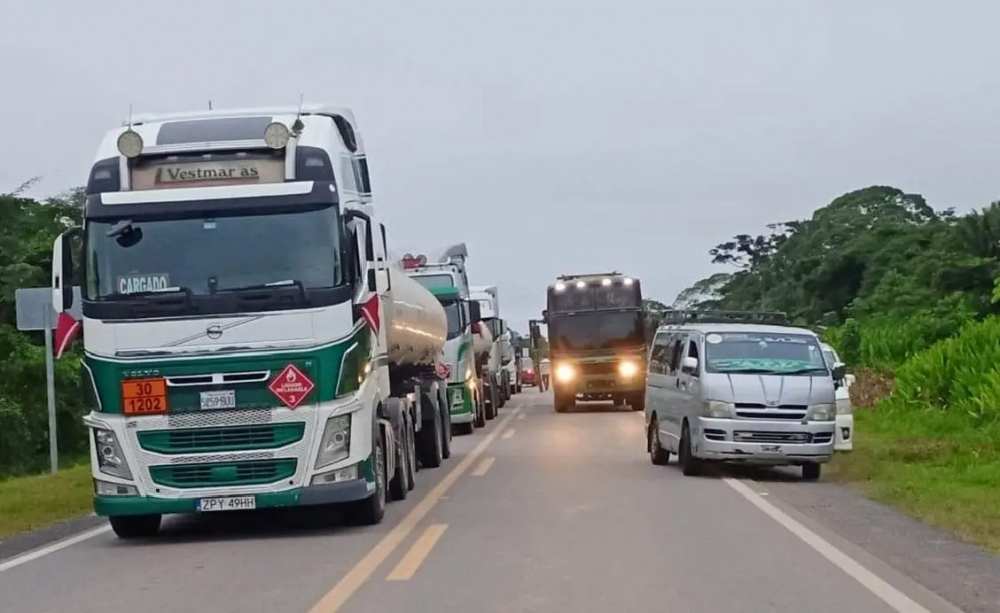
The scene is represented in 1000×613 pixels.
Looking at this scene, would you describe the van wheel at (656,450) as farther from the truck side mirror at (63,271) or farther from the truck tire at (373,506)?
the truck side mirror at (63,271)

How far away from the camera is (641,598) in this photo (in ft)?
33.5

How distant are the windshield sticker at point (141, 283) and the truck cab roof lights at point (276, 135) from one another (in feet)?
5.39

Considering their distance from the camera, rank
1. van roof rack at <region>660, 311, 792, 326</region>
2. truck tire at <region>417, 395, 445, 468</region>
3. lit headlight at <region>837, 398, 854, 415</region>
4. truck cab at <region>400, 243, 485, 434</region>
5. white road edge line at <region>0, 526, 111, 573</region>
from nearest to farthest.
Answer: white road edge line at <region>0, 526, 111, 573</region>, lit headlight at <region>837, 398, 854, 415</region>, truck tire at <region>417, 395, 445, 468</region>, van roof rack at <region>660, 311, 792, 326</region>, truck cab at <region>400, 243, 485, 434</region>

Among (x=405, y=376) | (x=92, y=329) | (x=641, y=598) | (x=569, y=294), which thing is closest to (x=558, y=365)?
(x=569, y=294)

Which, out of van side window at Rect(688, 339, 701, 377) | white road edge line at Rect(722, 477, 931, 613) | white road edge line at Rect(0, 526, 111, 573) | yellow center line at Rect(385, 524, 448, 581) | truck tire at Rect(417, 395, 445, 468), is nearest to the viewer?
white road edge line at Rect(722, 477, 931, 613)

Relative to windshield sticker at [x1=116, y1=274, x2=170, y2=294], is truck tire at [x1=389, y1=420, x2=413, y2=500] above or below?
below

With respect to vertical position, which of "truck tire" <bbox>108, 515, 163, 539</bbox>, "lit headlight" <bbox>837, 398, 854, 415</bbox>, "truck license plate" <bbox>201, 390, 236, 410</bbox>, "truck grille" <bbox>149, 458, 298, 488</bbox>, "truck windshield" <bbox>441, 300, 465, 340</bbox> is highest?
"truck windshield" <bbox>441, 300, 465, 340</bbox>

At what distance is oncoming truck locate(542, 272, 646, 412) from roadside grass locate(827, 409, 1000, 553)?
11947 mm

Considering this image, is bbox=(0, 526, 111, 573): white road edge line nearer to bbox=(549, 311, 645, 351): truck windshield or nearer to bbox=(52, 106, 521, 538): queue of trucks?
bbox=(52, 106, 521, 538): queue of trucks

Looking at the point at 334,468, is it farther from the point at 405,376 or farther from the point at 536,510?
the point at 405,376

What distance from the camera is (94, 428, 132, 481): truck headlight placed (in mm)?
13836

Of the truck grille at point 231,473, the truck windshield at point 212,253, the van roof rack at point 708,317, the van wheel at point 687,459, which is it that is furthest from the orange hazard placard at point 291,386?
the van roof rack at point 708,317

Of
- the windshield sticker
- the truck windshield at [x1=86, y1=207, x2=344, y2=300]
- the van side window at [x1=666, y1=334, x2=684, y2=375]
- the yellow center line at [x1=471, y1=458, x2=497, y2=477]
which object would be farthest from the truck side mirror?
the van side window at [x1=666, y1=334, x2=684, y2=375]

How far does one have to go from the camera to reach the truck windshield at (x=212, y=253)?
1373 cm
